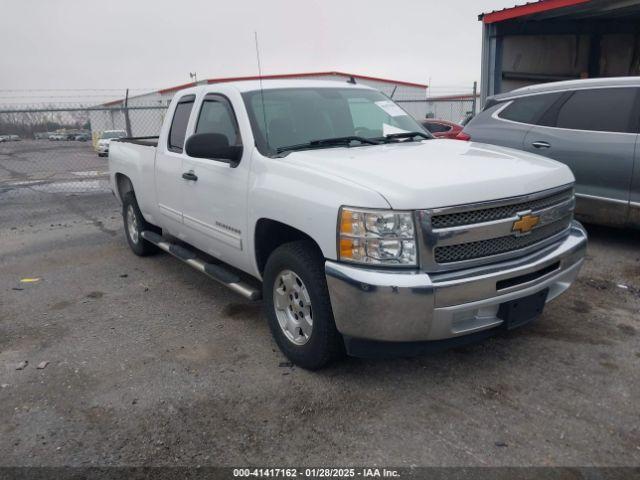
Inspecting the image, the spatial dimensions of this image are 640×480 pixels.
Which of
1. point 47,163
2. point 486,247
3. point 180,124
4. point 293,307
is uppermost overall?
point 180,124

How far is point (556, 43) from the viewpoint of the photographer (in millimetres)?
13008

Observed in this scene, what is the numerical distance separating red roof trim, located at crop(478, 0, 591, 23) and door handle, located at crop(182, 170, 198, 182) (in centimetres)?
875

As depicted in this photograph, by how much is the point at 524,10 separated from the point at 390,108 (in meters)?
7.69

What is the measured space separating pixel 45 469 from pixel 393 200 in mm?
2183

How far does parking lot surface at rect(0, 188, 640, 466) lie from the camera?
111 inches

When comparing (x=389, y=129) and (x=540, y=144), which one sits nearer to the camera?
(x=389, y=129)

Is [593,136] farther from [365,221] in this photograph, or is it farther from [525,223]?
[365,221]

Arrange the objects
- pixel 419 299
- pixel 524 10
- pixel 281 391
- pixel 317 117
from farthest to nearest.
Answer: pixel 524 10 → pixel 317 117 → pixel 281 391 → pixel 419 299

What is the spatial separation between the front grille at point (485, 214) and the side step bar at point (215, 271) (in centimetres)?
155

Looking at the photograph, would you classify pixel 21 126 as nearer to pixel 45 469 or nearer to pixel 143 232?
pixel 143 232

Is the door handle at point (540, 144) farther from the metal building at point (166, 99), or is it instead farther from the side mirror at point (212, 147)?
the metal building at point (166, 99)

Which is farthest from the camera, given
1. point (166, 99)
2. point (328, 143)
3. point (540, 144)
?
point (166, 99)

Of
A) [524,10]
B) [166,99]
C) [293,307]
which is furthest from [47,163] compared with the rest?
[293,307]

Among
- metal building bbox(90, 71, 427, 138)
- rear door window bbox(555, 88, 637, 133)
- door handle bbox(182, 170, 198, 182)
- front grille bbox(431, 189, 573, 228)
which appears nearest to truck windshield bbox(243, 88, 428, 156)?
door handle bbox(182, 170, 198, 182)
